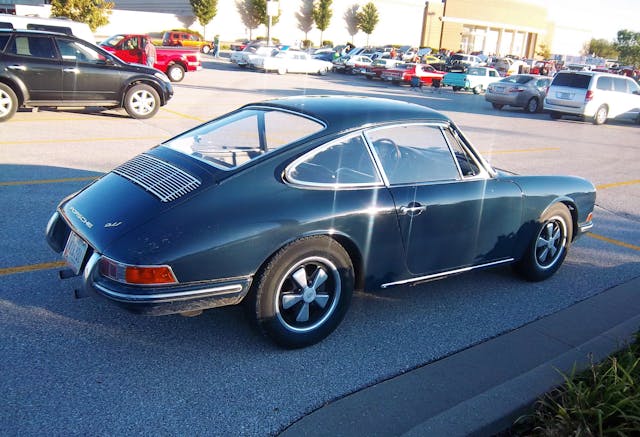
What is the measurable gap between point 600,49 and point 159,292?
369 feet

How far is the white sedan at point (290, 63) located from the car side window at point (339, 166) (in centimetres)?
2996

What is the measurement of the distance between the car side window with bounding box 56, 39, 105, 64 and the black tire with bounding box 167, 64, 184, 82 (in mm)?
10966

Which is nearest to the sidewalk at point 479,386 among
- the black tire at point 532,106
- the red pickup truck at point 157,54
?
the black tire at point 532,106

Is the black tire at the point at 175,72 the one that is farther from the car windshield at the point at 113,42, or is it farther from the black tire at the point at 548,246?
the black tire at the point at 548,246

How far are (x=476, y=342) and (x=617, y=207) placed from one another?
210 inches

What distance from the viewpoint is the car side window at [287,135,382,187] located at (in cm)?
379

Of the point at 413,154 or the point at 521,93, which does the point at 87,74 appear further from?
the point at 521,93

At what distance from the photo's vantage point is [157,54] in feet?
73.7

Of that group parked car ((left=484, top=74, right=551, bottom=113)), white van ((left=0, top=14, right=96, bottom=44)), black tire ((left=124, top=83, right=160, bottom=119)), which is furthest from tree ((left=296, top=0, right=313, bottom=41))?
black tire ((left=124, top=83, right=160, bottom=119))

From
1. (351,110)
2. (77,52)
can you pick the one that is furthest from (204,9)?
(351,110)

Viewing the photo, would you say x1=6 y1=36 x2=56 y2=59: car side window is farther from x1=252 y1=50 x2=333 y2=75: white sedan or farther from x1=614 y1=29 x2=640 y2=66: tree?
x1=614 y1=29 x2=640 y2=66: tree

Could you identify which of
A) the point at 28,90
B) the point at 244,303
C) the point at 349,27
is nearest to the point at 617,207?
the point at 244,303

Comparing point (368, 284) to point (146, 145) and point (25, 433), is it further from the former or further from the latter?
point (146, 145)

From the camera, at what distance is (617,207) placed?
27.2 ft
